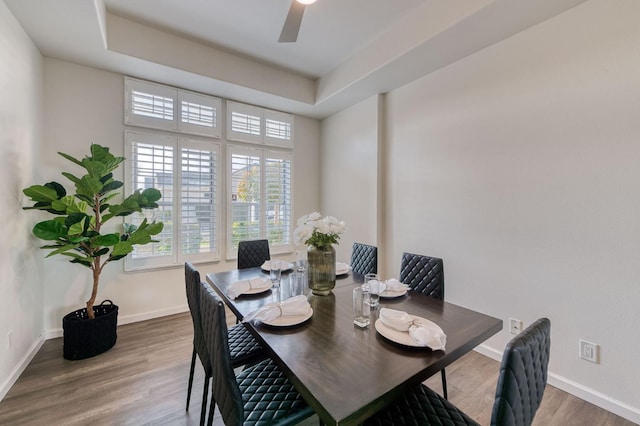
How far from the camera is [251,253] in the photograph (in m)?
3.08

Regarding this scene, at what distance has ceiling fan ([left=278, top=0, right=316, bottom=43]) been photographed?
169 cm

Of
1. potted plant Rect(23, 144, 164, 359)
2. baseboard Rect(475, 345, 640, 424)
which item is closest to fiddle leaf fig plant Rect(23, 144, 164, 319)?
potted plant Rect(23, 144, 164, 359)

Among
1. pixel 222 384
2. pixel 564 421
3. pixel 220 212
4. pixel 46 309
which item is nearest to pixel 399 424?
pixel 222 384

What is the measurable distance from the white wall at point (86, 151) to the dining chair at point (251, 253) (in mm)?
1104

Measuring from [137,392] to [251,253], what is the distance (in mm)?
1499

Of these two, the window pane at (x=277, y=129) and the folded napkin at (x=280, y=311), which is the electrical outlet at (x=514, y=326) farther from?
the window pane at (x=277, y=129)

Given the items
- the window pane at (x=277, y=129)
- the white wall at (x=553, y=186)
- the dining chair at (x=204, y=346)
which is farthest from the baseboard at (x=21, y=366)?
the white wall at (x=553, y=186)

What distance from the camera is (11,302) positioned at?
2158mm

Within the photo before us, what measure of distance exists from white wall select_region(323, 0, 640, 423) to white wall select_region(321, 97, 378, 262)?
2.56 ft

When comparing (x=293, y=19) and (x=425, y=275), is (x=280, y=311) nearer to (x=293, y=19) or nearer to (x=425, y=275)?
(x=425, y=275)

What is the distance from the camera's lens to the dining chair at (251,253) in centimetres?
302

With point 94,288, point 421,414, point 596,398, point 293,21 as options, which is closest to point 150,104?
point 94,288

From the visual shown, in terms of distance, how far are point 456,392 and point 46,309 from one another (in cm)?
402

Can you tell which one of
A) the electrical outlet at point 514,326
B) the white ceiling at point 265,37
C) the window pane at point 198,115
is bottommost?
the electrical outlet at point 514,326
